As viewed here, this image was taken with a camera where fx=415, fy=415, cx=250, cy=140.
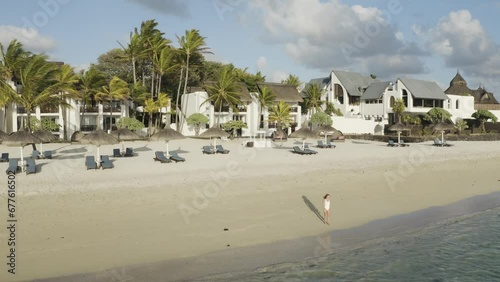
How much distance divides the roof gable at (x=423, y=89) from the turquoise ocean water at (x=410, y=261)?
44.9 metres

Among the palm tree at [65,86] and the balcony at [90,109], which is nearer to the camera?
the palm tree at [65,86]

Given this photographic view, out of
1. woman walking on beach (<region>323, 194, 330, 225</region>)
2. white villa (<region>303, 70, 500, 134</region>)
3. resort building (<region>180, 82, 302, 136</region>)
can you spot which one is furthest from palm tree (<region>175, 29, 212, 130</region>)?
woman walking on beach (<region>323, 194, 330, 225</region>)

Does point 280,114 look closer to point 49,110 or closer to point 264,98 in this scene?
point 264,98

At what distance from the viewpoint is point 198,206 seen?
43.1 ft

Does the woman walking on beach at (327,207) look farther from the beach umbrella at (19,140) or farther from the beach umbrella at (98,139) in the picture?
the beach umbrella at (19,140)

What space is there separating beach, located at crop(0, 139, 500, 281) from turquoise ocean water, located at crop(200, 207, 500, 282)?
589 millimetres

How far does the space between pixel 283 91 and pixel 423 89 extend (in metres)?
19.8

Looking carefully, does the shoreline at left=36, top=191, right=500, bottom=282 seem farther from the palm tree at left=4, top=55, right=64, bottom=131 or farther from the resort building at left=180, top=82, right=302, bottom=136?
the resort building at left=180, top=82, right=302, bottom=136

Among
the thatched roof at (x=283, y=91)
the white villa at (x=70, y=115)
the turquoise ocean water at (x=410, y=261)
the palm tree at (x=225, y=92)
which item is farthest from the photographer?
the thatched roof at (x=283, y=91)

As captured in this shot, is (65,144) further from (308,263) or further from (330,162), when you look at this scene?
(308,263)

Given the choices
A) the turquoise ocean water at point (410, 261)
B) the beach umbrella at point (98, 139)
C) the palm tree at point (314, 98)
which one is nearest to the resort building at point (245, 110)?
the palm tree at point (314, 98)

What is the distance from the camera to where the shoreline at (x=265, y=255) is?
26.4ft

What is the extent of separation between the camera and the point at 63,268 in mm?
8117

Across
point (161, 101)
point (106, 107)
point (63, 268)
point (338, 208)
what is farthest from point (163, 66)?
point (63, 268)
